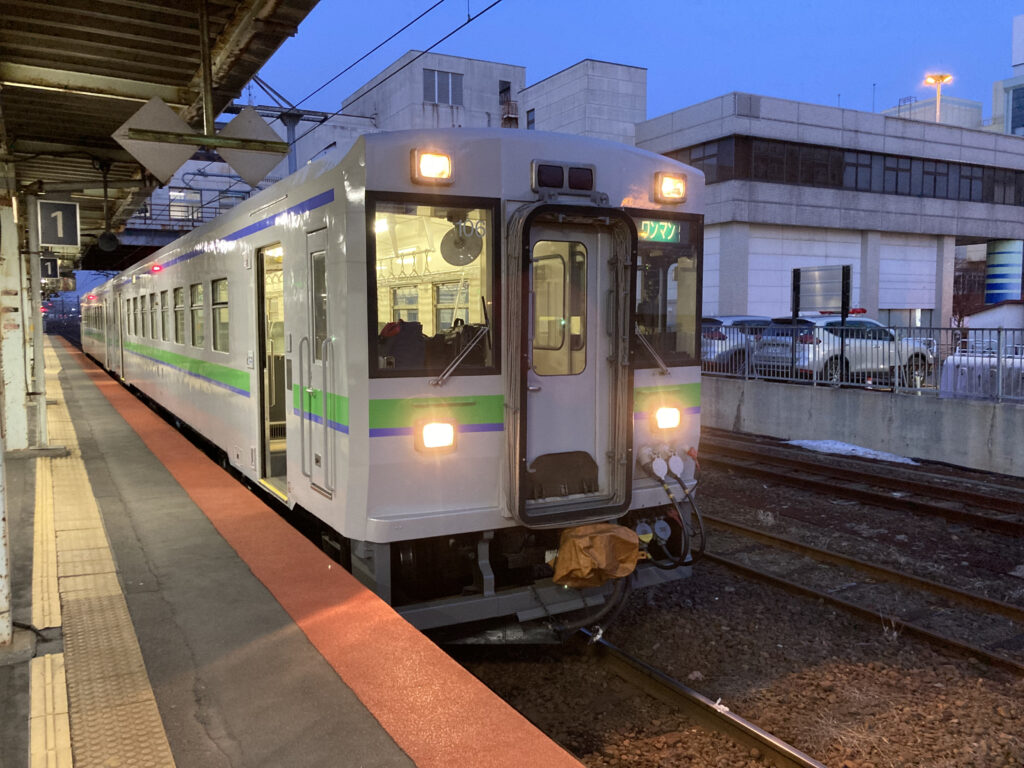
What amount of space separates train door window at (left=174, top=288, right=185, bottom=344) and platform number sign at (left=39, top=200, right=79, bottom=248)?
1.30m

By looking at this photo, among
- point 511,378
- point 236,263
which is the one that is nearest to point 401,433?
point 511,378

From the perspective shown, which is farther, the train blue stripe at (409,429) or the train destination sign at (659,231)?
the train destination sign at (659,231)

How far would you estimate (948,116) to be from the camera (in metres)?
76.0

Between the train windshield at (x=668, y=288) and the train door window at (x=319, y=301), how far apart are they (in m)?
1.96

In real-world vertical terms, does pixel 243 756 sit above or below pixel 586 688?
above

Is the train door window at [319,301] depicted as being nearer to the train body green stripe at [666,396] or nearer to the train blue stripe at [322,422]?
the train blue stripe at [322,422]

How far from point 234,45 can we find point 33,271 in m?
6.05

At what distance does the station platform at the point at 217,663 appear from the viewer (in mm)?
3127

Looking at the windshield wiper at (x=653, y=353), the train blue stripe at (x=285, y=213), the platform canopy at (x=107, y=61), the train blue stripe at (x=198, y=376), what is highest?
the platform canopy at (x=107, y=61)

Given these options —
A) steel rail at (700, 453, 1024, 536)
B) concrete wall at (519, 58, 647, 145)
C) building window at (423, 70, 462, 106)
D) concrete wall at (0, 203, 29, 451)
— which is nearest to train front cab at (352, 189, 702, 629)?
steel rail at (700, 453, 1024, 536)

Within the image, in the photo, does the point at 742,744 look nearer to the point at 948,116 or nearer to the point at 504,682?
the point at 504,682

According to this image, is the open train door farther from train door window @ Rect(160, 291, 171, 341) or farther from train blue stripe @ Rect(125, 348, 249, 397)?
train door window @ Rect(160, 291, 171, 341)

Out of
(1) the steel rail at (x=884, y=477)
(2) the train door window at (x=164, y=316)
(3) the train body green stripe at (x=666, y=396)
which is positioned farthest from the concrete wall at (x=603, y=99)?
(3) the train body green stripe at (x=666, y=396)

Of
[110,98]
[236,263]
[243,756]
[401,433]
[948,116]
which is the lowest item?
[243,756]
